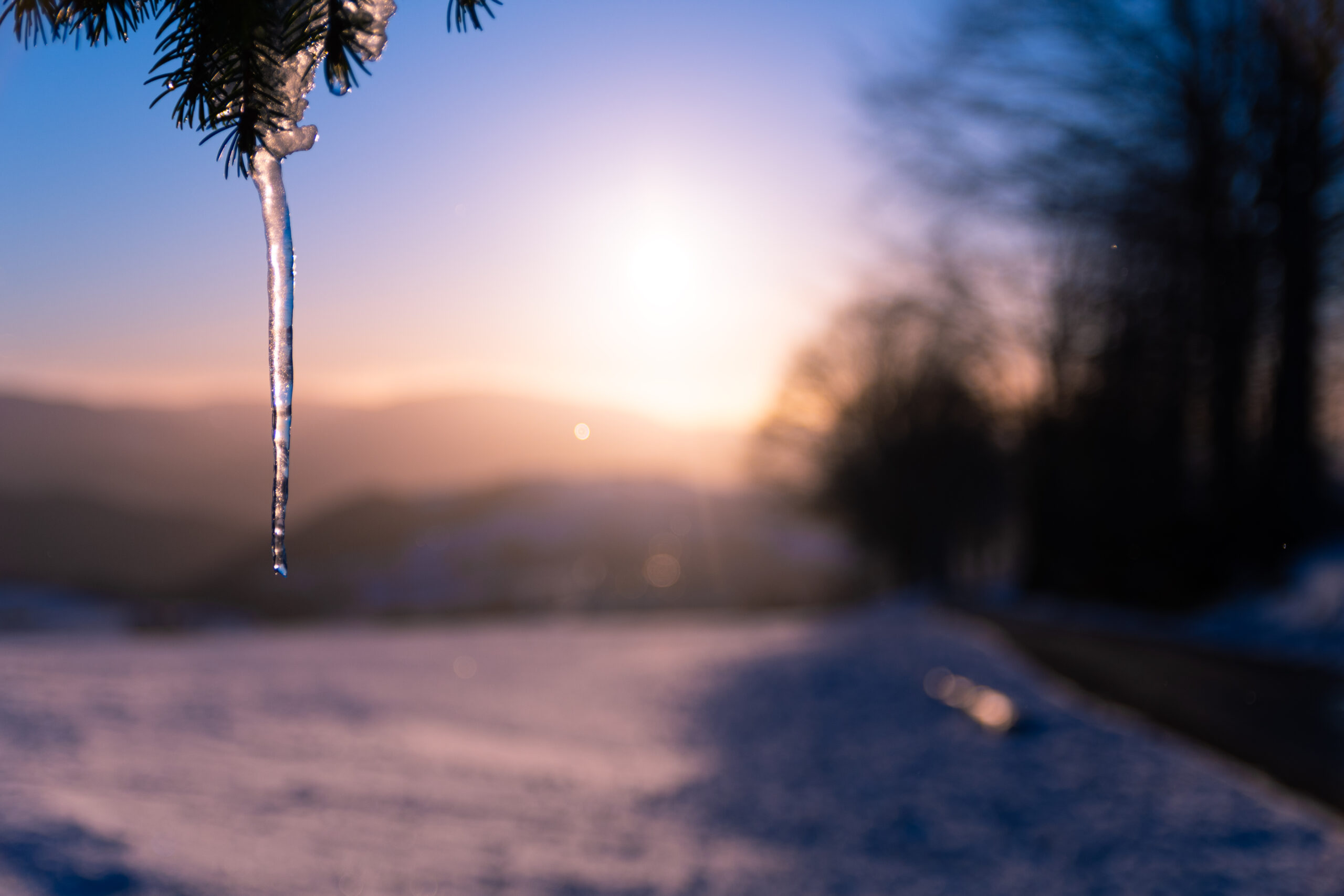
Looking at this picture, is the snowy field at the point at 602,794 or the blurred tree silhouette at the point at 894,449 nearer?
the snowy field at the point at 602,794

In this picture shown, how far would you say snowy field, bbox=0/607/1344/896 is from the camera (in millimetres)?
3941

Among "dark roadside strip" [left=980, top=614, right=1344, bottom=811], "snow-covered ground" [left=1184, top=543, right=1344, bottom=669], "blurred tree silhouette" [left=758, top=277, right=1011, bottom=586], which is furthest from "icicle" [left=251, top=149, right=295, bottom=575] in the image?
"blurred tree silhouette" [left=758, top=277, right=1011, bottom=586]

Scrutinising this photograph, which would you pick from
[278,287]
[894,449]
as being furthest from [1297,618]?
[894,449]

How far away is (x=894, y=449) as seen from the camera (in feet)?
106

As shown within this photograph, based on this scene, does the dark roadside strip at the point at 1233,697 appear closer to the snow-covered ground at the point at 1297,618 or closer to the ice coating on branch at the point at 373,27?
the snow-covered ground at the point at 1297,618

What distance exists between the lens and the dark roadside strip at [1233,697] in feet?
18.7

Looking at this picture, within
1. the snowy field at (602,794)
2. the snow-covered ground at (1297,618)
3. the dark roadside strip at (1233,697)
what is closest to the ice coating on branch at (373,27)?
the snowy field at (602,794)

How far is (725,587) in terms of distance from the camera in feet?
131

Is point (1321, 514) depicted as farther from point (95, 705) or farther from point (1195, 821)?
point (95, 705)

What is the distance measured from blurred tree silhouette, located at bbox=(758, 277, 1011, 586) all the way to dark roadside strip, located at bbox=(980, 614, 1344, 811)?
19164mm

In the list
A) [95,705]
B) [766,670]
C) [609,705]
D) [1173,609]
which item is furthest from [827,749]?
[1173,609]

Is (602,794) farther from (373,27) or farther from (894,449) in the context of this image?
(894,449)

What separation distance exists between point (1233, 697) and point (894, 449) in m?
25.0

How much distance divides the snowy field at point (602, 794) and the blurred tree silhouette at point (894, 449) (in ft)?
75.4
